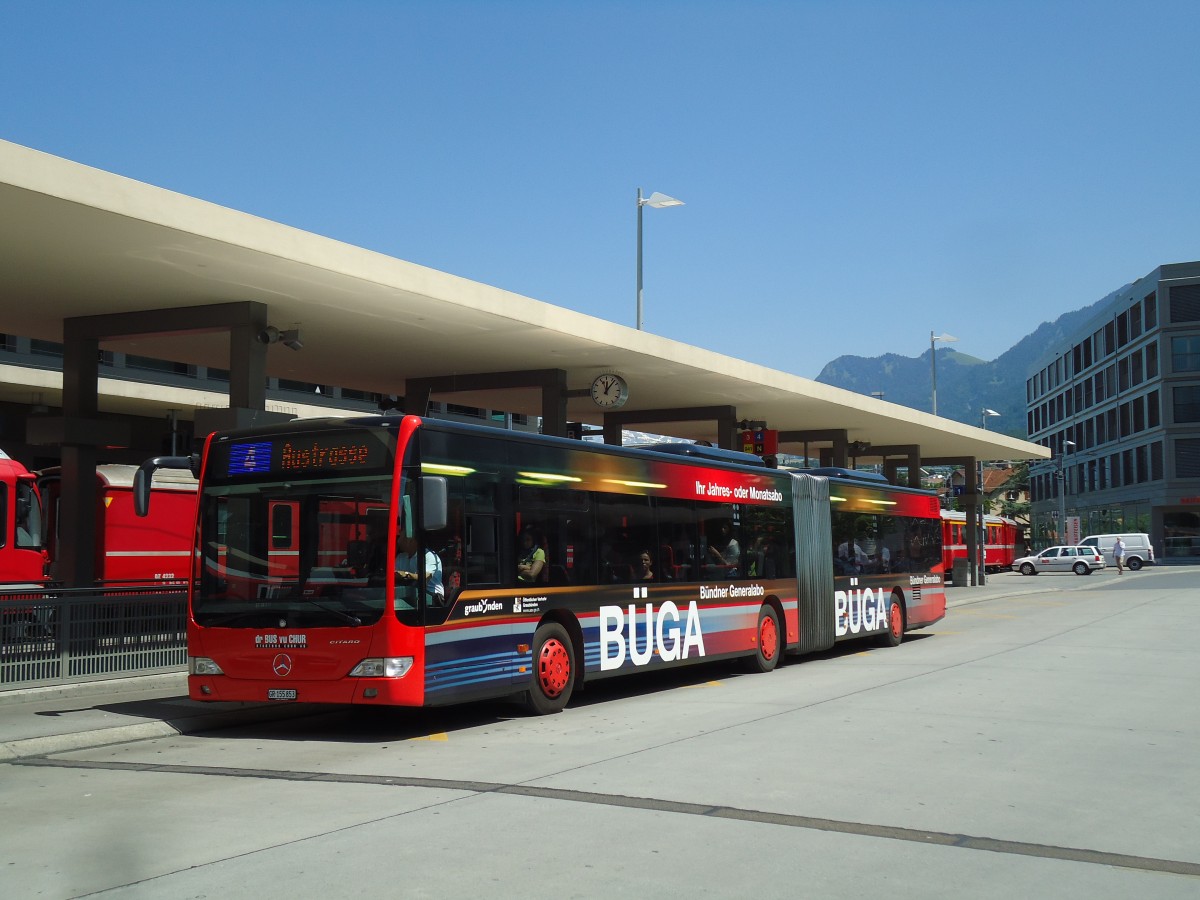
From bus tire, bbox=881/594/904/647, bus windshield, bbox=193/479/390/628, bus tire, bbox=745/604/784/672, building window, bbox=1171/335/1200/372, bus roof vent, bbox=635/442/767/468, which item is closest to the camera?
bus windshield, bbox=193/479/390/628

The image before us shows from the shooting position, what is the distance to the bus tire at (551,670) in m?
13.3

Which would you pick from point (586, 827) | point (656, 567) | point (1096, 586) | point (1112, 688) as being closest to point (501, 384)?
point (656, 567)

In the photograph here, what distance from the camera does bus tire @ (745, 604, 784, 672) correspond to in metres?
18.4

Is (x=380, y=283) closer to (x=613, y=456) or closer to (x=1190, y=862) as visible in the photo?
(x=613, y=456)

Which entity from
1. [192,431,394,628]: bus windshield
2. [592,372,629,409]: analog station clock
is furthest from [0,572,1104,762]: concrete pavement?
[592,372,629,409]: analog station clock

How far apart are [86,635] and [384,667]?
18.3 ft

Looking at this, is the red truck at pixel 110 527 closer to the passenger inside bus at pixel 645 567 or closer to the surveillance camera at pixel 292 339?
the surveillance camera at pixel 292 339

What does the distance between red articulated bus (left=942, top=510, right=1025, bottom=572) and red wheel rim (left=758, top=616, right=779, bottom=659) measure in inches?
1701

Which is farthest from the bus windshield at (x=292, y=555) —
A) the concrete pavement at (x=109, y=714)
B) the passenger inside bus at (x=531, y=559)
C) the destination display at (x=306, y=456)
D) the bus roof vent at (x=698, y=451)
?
the bus roof vent at (x=698, y=451)

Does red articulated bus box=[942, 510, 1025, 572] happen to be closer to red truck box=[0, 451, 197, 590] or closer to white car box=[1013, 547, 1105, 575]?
white car box=[1013, 547, 1105, 575]

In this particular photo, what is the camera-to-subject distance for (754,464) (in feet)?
63.9

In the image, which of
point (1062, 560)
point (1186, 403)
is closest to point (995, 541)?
point (1062, 560)

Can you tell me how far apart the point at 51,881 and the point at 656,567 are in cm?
1011

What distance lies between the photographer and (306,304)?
18641 millimetres
